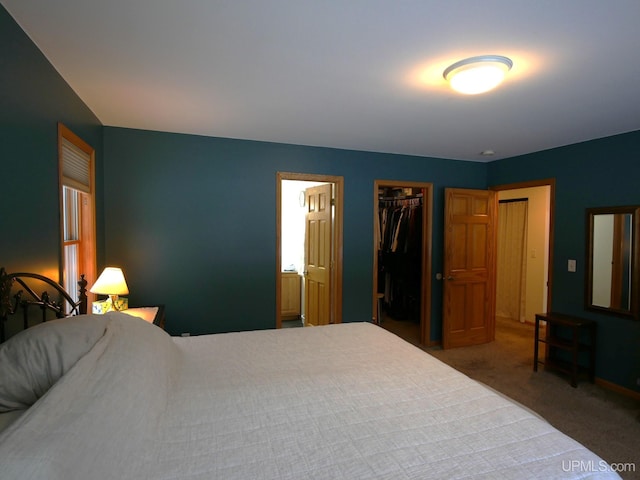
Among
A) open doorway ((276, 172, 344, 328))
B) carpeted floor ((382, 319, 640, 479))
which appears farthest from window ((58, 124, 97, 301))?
carpeted floor ((382, 319, 640, 479))

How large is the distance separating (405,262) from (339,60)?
12.4 ft

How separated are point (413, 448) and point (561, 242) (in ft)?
11.7

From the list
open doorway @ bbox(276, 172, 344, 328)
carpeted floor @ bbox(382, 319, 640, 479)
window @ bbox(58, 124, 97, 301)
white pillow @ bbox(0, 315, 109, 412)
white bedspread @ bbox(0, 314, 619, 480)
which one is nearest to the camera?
white bedspread @ bbox(0, 314, 619, 480)

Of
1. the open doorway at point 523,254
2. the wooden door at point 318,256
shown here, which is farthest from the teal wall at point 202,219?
the open doorway at point 523,254

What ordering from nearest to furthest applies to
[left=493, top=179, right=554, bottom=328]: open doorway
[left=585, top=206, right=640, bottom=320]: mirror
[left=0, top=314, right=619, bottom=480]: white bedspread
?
[left=0, top=314, right=619, bottom=480]: white bedspread → [left=585, top=206, right=640, bottom=320]: mirror → [left=493, top=179, right=554, bottom=328]: open doorway

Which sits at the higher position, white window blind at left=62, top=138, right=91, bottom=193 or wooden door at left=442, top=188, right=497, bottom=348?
white window blind at left=62, top=138, right=91, bottom=193

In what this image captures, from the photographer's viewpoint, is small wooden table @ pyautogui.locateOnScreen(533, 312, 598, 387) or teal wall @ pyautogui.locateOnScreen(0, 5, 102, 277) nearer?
teal wall @ pyautogui.locateOnScreen(0, 5, 102, 277)

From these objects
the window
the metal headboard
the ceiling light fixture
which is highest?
the ceiling light fixture

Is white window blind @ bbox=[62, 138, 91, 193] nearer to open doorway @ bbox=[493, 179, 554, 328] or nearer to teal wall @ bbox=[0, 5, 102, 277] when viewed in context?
teal wall @ bbox=[0, 5, 102, 277]

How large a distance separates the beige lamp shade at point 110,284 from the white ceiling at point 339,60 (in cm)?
128

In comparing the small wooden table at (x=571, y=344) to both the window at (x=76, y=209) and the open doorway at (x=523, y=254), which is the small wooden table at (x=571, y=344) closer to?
the open doorway at (x=523, y=254)

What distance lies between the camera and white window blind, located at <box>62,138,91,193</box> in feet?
7.00

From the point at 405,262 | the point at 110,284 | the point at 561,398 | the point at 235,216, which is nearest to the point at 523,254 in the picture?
the point at 405,262

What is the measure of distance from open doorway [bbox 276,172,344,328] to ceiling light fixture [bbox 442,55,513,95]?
2041mm
